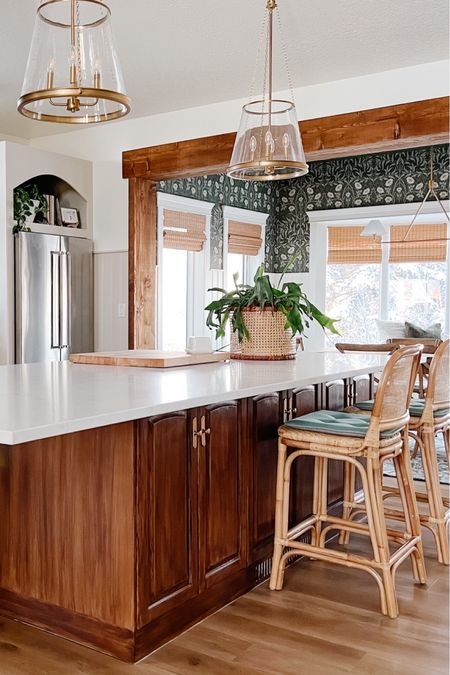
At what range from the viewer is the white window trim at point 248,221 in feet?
Result: 24.8

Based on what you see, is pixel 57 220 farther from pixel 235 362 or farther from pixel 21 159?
pixel 235 362

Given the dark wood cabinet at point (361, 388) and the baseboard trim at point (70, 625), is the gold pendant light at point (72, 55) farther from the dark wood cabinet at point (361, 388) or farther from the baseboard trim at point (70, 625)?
the dark wood cabinet at point (361, 388)

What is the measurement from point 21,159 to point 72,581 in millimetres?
4206

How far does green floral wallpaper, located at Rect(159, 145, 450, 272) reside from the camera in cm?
737

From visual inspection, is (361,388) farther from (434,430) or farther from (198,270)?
(198,270)

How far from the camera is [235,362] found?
369 cm

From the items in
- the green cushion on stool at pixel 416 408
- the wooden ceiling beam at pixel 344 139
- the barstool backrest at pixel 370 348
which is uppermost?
the wooden ceiling beam at pixel 344 139

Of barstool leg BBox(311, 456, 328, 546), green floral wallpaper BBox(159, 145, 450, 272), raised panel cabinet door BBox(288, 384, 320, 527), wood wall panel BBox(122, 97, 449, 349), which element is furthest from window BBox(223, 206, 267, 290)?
barstool leg BBox(311, 456, 328, 546)

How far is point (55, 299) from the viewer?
5.84m

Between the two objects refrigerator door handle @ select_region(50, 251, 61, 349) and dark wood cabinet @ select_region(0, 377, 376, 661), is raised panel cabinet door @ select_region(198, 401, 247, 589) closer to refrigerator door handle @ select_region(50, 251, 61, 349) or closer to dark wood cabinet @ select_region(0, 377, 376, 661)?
dark wood cabinet @ select_region(0, 377, 376, 661)

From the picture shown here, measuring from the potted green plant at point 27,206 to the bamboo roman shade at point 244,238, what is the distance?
2.31 meters

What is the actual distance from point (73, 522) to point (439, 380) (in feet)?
6.21

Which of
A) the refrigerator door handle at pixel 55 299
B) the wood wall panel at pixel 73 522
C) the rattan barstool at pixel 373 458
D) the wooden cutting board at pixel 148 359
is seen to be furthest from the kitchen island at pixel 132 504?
the refrigerator door handle at pixel 55 299

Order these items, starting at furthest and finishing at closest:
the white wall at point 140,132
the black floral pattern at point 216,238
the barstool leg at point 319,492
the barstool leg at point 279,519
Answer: the black floral pattern at point 216,238 < the white wall at point 140,132 < the barstool leg at point 319,492 < the barstool leg at point 279,519
